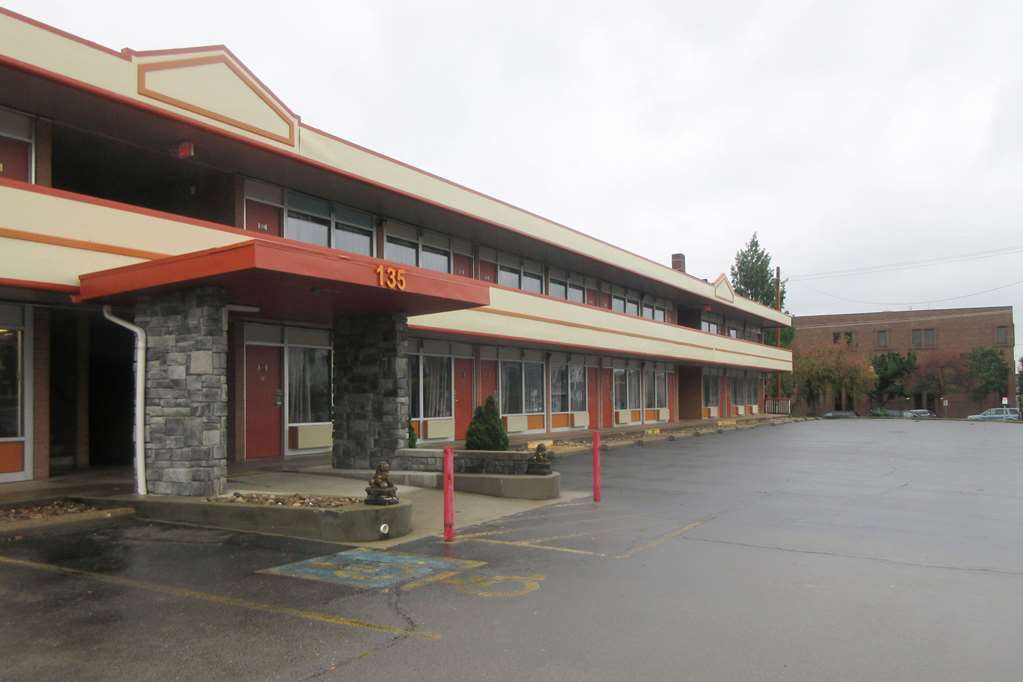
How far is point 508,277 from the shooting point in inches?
1041

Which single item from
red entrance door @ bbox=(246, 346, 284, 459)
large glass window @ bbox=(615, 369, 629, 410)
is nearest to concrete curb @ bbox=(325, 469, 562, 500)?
red entrance door @ bbox=(246, 346, 284, 459)

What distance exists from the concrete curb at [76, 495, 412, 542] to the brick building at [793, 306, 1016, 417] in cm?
6587

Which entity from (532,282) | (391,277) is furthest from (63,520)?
(532,282)

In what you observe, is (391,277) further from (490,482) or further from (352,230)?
(352,230)

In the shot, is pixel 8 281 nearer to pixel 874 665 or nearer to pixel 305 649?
pixel 305 649

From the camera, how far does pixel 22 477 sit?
13023 mm

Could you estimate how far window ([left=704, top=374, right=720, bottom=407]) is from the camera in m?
43.6

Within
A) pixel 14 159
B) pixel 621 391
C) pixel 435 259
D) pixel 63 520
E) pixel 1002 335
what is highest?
pixel 14 159

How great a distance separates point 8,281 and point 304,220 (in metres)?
7.92

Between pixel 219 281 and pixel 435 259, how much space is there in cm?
1262

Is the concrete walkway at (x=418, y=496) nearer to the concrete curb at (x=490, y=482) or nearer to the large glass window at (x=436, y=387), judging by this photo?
the concrete curb at (x=490, y=482)

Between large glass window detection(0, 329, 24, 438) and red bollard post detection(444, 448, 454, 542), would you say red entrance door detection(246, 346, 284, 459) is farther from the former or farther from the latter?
red bollard post detection(444, 448, 454, 542)

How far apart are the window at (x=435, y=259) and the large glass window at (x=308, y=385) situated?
4721 millimetres

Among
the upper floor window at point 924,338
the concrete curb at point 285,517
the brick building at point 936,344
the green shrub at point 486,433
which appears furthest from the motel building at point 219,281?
the upper floor window at point 924,338
